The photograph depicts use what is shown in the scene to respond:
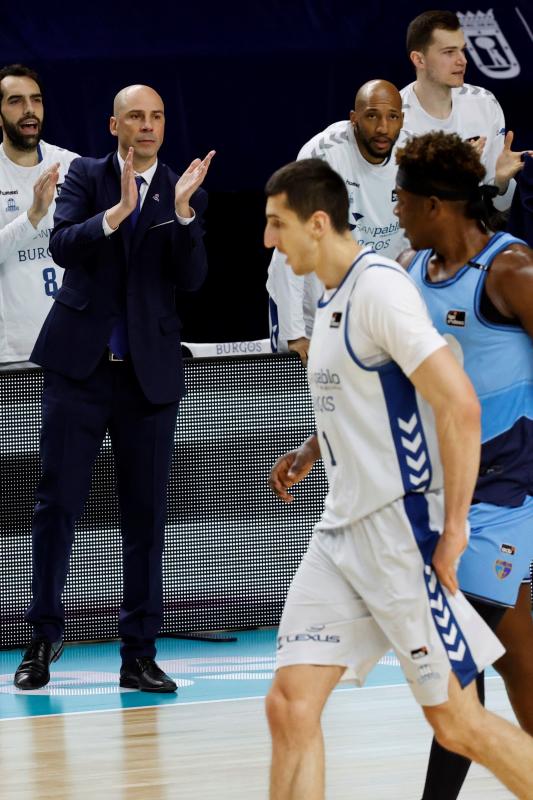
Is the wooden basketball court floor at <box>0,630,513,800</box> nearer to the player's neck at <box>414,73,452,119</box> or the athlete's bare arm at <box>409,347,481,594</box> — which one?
the athlete's bare arm at <box>409,347,481,594</box>

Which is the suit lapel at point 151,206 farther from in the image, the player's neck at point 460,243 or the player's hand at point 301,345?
the player's neck at point 460,243

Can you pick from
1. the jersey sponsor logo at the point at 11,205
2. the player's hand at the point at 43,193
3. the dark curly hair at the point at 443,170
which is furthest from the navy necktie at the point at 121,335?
the dark curly hair at the point at 443,170

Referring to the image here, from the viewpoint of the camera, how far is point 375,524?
3.33 m

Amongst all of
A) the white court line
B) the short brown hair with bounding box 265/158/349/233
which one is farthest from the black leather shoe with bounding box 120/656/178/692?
the short brown hair with bounding box 265/158/349/233

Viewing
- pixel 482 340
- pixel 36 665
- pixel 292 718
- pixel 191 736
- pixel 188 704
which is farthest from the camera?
pixel 36 665

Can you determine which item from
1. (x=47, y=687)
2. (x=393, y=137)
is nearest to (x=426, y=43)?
(x=393, y=137)

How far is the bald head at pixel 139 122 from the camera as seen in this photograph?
221 inches

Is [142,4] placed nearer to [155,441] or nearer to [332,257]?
[155,441]

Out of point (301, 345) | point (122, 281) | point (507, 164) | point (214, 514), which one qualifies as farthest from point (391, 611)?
point (507, 164)

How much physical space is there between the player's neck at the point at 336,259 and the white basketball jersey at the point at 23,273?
3.60 meters

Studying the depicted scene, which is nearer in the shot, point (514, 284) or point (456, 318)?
point (514, 284)

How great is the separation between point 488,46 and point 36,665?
5420mm

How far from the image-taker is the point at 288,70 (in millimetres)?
9039

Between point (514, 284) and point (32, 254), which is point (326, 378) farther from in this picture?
point (32, 254)
